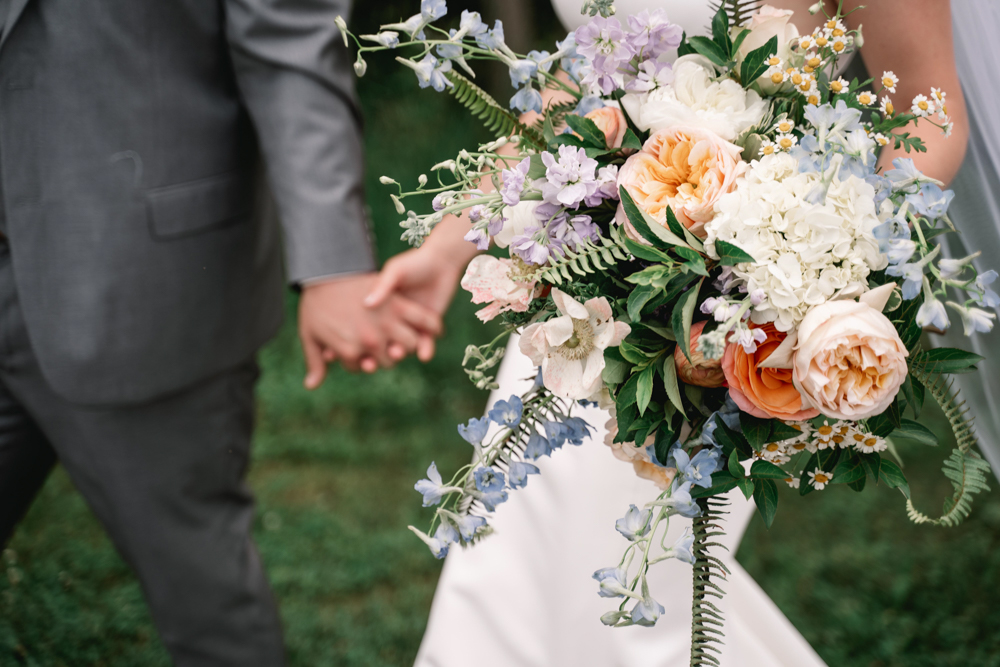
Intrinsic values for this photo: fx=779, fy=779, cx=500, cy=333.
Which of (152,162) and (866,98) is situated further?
(152,162)

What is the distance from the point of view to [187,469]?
172 cm

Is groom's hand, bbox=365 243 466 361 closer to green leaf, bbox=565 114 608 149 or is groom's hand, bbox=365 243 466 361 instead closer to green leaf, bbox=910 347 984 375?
green leaf, bbox=565 114 608 149

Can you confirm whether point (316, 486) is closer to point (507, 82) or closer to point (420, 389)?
point (420, 389)

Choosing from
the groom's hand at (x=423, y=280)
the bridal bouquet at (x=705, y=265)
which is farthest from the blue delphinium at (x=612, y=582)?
the groom's hand at (x=423, y=280)

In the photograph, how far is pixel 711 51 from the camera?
891 millimetres

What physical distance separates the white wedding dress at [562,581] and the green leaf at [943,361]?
2.00ft

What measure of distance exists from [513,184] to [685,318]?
0.24m

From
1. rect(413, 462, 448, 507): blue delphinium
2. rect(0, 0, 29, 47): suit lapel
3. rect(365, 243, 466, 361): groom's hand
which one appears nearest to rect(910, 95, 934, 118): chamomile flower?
rect(413, 462, 448, 507): blue delphinium

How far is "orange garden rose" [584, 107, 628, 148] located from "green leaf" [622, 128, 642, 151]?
2 centimetres

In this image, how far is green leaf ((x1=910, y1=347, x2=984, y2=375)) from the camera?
848mm

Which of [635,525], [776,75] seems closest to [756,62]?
[776,75]

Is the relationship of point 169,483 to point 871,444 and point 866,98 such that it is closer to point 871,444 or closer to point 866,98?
point 871,444

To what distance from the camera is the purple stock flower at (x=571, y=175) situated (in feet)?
2.74

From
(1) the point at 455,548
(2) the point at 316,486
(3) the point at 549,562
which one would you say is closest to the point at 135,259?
(1) the point at 455,548
